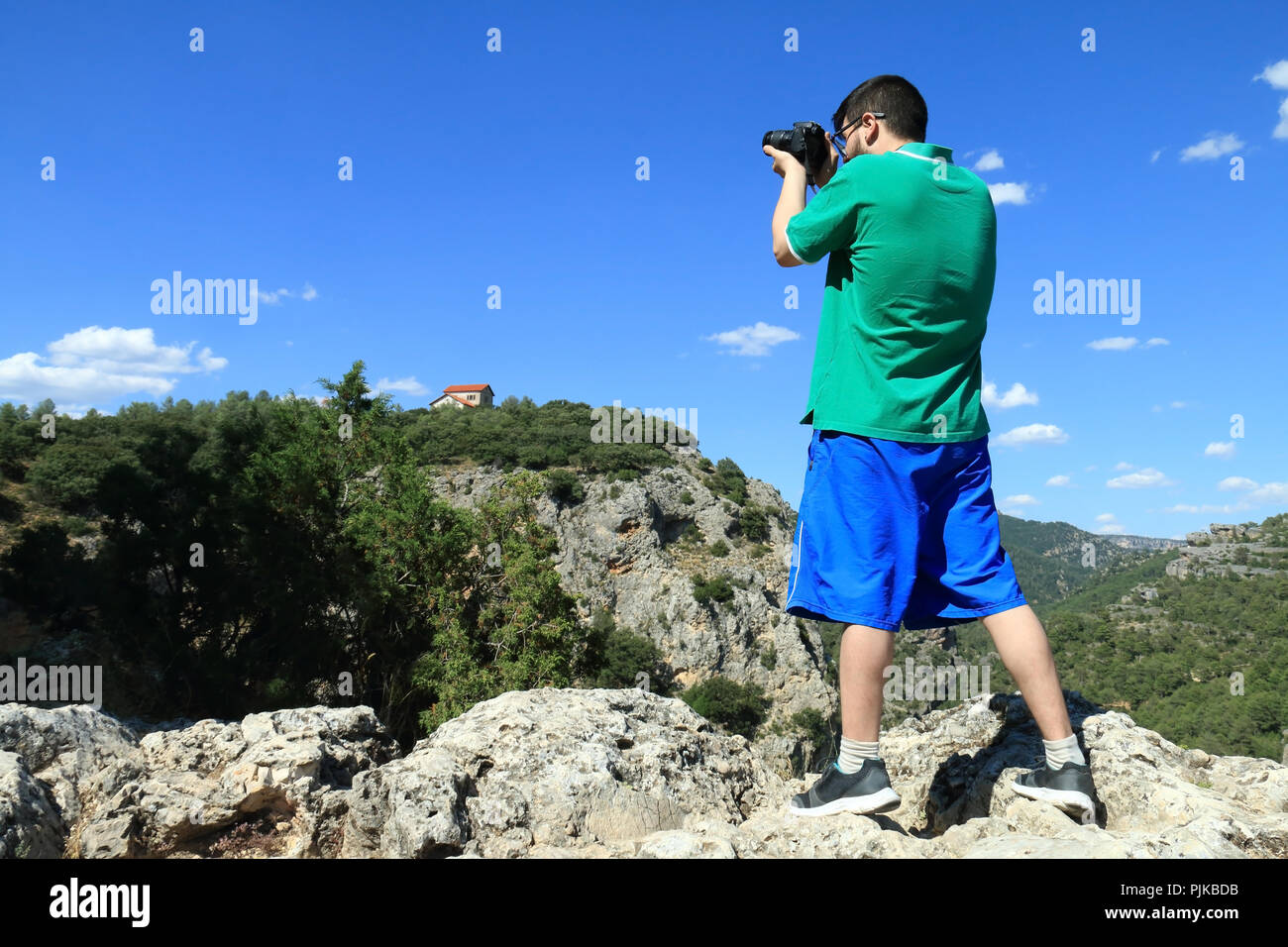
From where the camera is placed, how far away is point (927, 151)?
278 centimetres

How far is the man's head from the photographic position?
2.88 m

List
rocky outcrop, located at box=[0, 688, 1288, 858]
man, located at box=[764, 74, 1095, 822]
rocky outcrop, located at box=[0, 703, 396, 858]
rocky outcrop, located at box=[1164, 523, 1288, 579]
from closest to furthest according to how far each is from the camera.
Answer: rocky outcrop, located at box=[0, 688, 1288, 858] → man, located at box=[764, 74, 1095, 822] → rocky outcrop, located at box=[0, 703, 396, 858] → rocky outcrop, located at box=[1164, 523, 1288, 579]

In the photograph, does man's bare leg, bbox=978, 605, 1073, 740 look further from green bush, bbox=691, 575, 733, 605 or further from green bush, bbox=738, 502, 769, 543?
green bush, bbox=738, 502, 769, 543

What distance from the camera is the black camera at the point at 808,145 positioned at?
2971mm

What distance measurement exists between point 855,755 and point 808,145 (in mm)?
2206

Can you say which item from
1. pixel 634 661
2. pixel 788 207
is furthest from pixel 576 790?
pixel 634 661

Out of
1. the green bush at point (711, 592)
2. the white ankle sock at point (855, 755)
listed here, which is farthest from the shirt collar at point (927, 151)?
the green bush at point (711, 592)

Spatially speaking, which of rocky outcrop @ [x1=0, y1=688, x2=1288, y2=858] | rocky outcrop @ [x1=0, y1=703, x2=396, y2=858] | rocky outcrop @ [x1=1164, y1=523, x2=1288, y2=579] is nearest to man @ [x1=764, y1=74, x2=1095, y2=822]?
rocky outcrop @ [x1=0, y1=688, x2=1288, y2=858]

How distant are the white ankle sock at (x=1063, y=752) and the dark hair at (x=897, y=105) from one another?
219 cm

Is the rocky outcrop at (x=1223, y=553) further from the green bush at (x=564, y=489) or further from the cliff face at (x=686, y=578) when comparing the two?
the green bush at (x=564, y=489)

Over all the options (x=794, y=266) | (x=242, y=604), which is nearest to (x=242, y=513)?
(x=242, y=604)

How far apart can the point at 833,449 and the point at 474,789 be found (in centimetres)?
185

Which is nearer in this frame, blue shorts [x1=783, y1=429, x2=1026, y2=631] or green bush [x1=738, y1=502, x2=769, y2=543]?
blue shorts [x1=783, y1=429, x2=1026, y2=631]

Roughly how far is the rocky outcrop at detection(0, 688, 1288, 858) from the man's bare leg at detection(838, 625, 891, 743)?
0.31 metres
